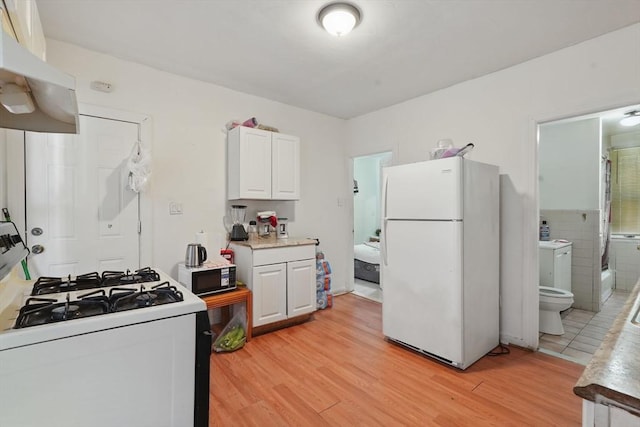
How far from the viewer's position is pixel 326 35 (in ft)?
7.41

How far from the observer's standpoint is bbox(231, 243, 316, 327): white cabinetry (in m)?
2.88

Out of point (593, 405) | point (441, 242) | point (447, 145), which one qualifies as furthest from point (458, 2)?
point (593, 405)

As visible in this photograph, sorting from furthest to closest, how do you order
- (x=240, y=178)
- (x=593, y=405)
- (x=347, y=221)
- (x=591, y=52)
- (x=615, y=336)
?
(x=347, y=221) < (x=240, y=178) < (x=591, y=52) < (x=615, y=336) < (x=593, y=405)

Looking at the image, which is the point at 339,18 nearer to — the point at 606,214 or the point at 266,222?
the point at 266,222

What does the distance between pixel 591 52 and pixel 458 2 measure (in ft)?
4.29

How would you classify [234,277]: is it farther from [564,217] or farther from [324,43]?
[564,217]

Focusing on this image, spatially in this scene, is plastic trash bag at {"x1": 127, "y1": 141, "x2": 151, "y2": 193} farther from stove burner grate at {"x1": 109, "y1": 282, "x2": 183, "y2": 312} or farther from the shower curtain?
the shower curtain

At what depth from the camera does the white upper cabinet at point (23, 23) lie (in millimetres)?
1145

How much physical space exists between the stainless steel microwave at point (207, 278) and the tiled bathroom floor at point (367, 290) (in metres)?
2.13

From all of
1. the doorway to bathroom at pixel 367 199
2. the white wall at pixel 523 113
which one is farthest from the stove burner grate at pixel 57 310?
the doorway to bathroom at pixel 367 199

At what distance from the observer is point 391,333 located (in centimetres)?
274

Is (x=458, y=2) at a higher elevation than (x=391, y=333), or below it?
higher

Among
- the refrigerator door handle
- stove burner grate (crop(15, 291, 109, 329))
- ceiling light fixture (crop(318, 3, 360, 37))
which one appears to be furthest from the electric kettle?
ceiling light fixture (crop(318, 3, 360, 37))

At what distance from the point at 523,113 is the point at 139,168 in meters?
3.46
